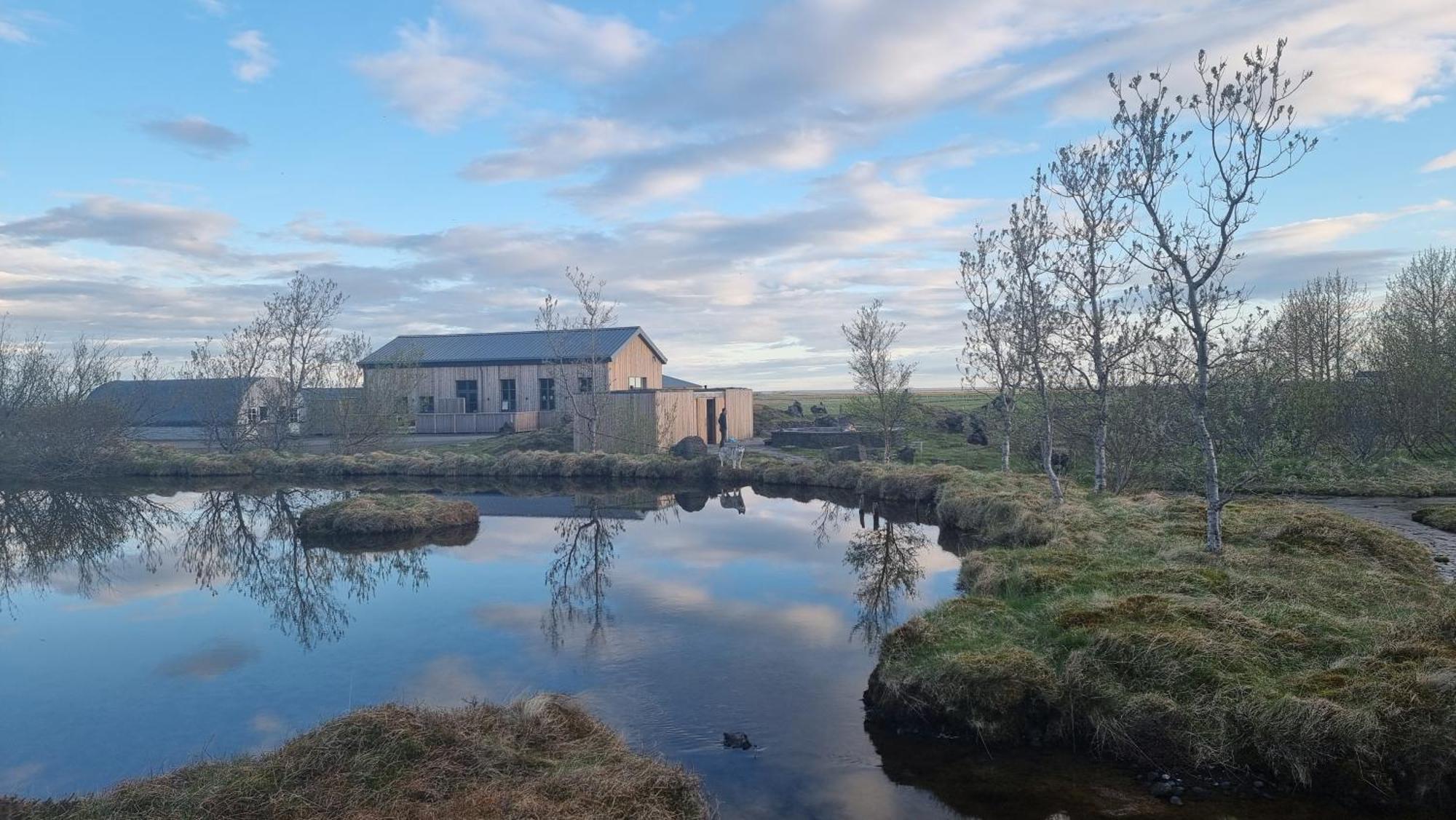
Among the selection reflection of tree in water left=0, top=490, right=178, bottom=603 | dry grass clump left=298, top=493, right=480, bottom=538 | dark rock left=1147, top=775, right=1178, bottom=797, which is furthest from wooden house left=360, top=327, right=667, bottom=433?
dark rock left=1147, top=775, right=1178, bottom=797

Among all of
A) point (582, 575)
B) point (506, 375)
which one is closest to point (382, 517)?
point (582, 575)

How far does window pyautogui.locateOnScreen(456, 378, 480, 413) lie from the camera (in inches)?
1641

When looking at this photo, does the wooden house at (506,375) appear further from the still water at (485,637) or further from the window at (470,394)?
the still water at (485,637)

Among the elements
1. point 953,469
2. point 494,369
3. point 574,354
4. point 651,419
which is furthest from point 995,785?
point 494,369

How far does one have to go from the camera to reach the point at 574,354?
39.4 metres

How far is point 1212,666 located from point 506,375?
3712 cm

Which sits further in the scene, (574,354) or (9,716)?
(574,354)

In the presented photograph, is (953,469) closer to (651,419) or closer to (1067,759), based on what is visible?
(651,419)

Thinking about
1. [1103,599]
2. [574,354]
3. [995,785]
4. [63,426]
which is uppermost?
[574,354]

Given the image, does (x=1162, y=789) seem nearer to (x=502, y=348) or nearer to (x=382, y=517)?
(x=382, y=517)

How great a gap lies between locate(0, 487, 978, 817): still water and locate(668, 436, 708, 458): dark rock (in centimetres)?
922

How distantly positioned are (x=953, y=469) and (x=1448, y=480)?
38.3ft

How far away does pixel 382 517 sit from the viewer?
19.5 metres

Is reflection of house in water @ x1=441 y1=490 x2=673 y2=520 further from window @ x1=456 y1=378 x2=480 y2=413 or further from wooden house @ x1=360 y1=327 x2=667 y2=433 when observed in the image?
window @ x1=456 y1=378 x2=480 y2=413
